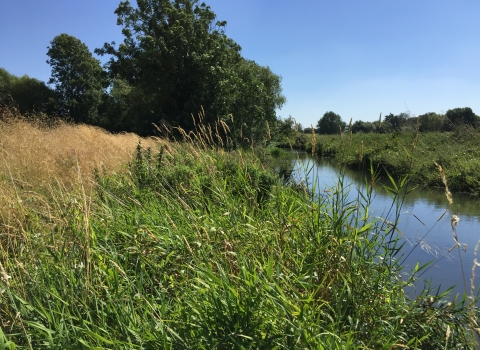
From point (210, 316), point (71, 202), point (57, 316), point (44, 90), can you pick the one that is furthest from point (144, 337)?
point (44, 90)

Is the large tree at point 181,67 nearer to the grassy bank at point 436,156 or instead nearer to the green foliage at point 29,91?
the grassy bank at point 436,156

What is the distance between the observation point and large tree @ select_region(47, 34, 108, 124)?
94.6 feet

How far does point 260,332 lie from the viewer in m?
1.72

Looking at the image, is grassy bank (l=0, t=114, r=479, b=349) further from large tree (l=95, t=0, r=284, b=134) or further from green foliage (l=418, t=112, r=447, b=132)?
green foliage (l=418, t=112, r=447, b=132)

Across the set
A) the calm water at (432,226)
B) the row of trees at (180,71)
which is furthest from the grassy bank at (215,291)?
the row of trees at (180,71)

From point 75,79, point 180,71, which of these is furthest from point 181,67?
point 75,79

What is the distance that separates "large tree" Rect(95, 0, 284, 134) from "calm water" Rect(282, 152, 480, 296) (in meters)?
8.69

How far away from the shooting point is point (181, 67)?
17359 mm

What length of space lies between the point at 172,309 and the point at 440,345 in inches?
63.3

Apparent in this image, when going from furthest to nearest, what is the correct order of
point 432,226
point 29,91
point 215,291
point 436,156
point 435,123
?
point 29,91, point 435,123, point 436,156, point 432,226, point 215,291

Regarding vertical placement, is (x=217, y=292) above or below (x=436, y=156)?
below

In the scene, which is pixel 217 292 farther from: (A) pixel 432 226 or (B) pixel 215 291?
(A) pixel 432 226

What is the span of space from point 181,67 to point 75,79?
16.2 meters

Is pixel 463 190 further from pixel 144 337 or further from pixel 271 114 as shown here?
pixel 144 337
